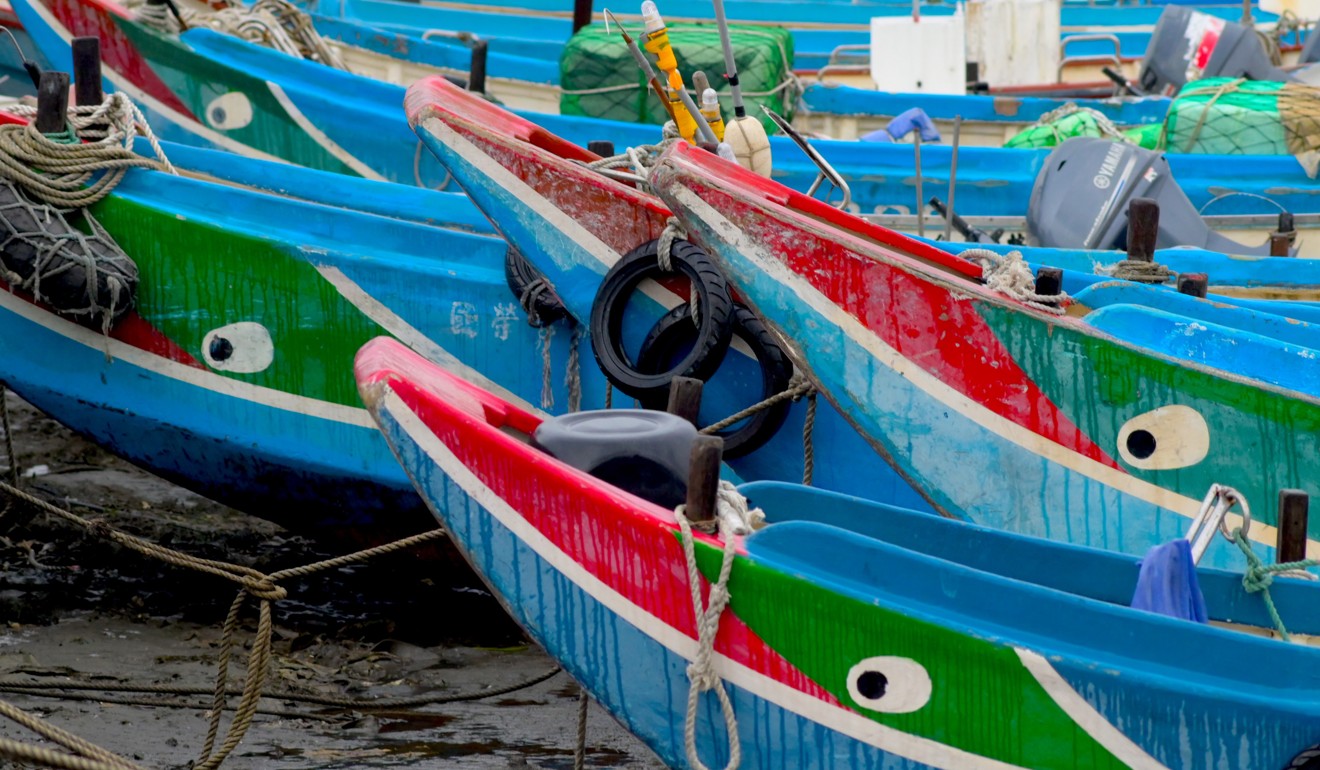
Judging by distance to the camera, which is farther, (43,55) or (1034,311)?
(43,55)

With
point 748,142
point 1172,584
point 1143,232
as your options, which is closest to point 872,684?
point 1172,584

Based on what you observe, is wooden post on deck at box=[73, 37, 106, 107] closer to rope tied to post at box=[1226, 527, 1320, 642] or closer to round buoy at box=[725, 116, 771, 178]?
round buoy at box=[725, 116, 771, 178]

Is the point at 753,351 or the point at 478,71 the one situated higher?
the point at 478,71

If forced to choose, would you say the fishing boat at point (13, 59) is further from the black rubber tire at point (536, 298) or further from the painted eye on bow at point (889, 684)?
the painted eye on bow at point (889, 684)

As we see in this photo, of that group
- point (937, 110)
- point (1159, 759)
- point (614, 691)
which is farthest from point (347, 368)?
point (937, 110)

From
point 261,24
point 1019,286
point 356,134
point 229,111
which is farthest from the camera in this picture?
point 261,24

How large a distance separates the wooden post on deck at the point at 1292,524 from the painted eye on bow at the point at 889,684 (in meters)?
0.85

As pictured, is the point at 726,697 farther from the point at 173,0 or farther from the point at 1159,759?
the point at 173,0

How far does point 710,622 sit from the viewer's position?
2.88m

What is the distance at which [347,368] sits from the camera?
15.9 feet

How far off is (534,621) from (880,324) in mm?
1286

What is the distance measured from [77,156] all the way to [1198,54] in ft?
32.4

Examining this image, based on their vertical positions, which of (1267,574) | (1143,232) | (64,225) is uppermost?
(64,225)

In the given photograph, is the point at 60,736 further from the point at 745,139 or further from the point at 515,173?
the point at 745,139
